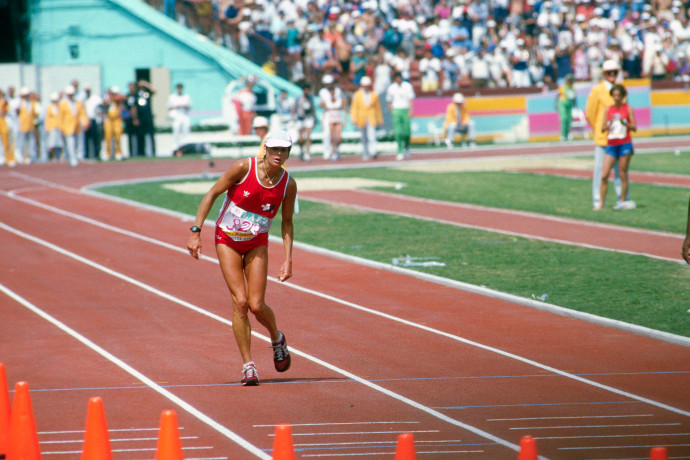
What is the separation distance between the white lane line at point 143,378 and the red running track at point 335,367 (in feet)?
0.06

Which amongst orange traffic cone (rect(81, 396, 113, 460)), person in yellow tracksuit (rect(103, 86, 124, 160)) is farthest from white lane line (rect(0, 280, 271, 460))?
person in yellow tracksuit (rect(103, 86, 124, 160))

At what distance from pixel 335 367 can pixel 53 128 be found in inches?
1007

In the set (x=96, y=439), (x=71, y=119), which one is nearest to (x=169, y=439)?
Result: (x=96, y=439)

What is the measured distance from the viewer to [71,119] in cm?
3244

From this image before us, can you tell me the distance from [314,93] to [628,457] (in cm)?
3095

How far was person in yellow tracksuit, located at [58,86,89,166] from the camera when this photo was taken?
106 feet

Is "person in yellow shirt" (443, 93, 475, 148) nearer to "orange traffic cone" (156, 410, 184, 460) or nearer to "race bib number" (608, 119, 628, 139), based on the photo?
"race bib number" (608, 119, 628, 139)

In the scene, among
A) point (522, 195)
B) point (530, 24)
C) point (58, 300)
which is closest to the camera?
point (58, 300)

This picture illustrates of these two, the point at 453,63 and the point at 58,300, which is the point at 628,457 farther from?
the point at 453,63

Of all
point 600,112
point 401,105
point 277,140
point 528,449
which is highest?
point 277,140

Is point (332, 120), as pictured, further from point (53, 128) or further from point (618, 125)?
point (618, 125)

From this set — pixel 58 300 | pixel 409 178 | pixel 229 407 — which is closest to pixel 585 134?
pixel 409 178

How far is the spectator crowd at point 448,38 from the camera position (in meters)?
37.2

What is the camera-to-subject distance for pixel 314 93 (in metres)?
37.2
